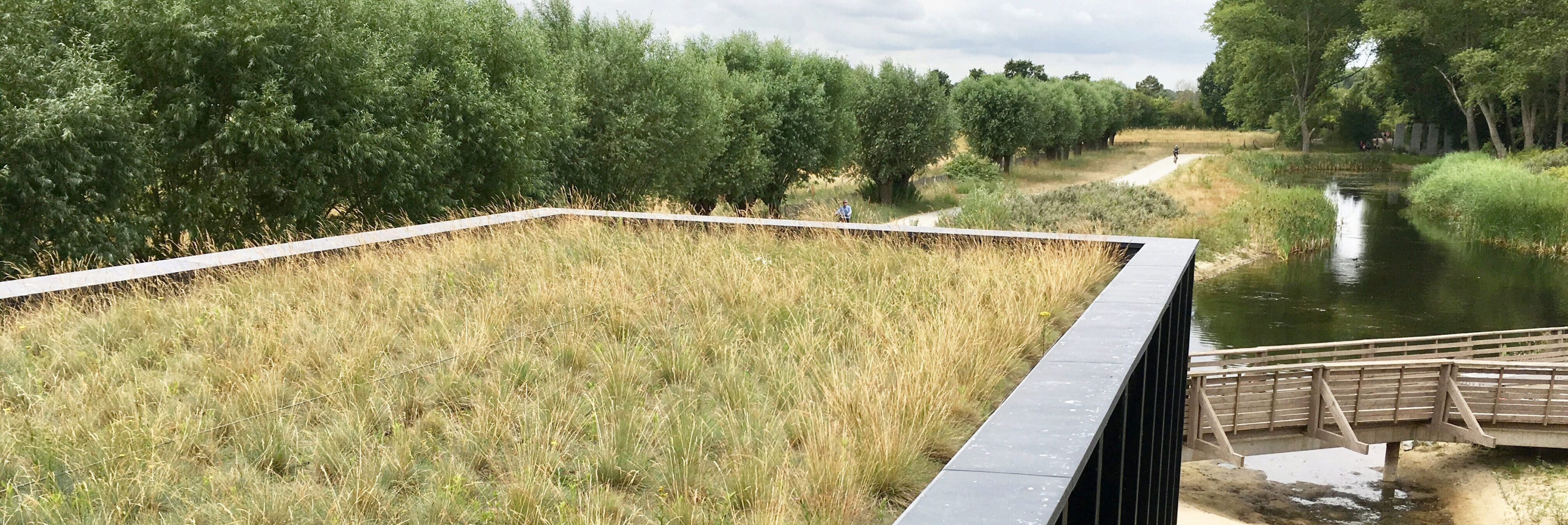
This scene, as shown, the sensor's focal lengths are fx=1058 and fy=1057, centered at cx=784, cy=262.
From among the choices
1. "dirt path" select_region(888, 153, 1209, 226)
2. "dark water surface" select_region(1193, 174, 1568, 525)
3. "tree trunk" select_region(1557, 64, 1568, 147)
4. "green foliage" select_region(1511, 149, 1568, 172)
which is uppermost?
"tree trunk" select_region(1557, 64, 1568, 147)

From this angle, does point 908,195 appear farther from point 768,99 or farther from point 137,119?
point 137,119

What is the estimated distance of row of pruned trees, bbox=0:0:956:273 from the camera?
10.8m

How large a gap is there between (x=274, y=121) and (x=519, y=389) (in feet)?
34.0

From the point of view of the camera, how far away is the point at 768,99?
3138cm

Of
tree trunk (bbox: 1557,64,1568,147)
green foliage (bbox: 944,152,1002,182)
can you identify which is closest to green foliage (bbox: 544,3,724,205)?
green foliage (bbox: 944,152,1002,182)

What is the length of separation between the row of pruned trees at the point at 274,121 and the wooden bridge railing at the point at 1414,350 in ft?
30.1

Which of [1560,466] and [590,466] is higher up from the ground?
[590,466]

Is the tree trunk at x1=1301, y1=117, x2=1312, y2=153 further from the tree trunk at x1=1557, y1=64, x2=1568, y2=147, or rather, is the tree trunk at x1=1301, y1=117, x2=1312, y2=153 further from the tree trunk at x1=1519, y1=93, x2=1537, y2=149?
the tree trunk at x1=1557, y1=64, x2=1568, y2=147

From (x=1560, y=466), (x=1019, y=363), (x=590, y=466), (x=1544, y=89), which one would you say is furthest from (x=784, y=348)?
(x=1544, y=89)

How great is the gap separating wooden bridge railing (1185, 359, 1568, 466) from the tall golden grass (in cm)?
852

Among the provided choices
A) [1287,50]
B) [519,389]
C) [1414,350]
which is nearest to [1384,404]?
[1414,350]

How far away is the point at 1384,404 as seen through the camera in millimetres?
14305

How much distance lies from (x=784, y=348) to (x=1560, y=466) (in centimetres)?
1592

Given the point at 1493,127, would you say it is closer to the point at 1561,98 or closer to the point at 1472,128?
the point at 1472,128
